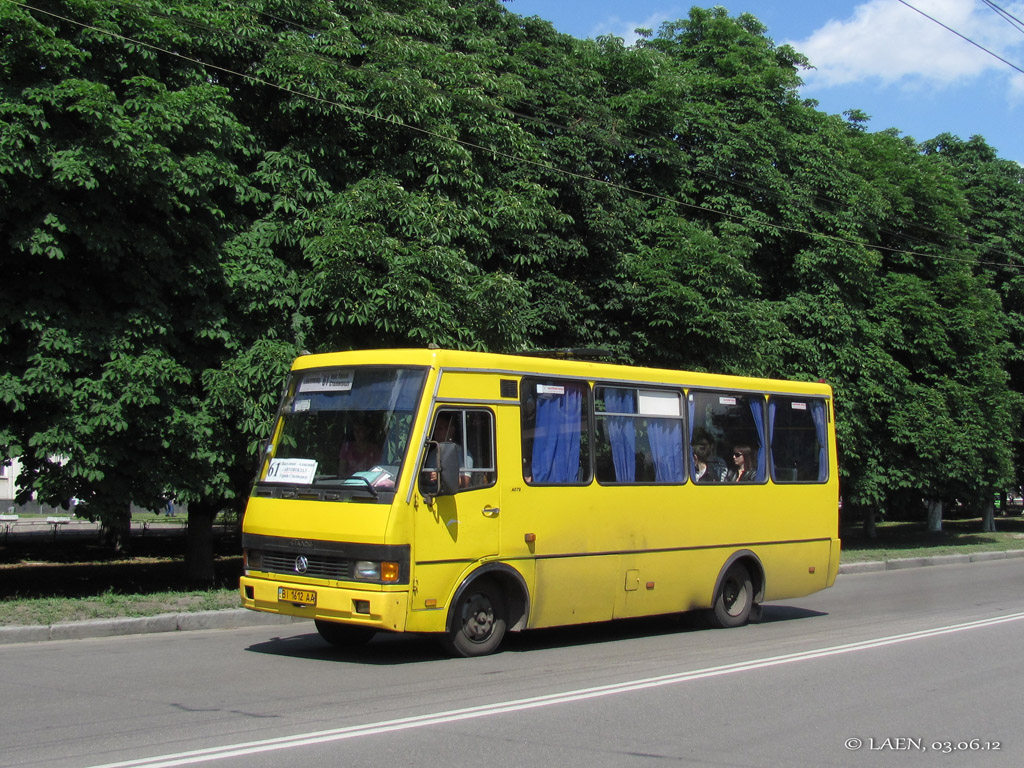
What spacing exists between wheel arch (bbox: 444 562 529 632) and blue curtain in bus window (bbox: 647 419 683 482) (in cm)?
241

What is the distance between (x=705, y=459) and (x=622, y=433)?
1550 mm

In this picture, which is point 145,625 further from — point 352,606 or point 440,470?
point 440,470

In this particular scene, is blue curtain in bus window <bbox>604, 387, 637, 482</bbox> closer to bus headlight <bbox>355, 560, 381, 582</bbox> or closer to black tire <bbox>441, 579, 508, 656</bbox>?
black tire <bbox>441, 579, 508, 656</bbox>

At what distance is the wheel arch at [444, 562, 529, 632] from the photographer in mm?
9680

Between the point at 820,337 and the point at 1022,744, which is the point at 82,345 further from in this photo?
the point at 820,337

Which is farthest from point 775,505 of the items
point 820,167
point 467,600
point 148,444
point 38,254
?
point 820,167

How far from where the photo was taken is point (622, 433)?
11258 mm

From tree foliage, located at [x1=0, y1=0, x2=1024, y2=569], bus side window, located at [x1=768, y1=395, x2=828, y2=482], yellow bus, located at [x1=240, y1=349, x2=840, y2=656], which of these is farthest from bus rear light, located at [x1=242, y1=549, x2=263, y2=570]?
bus side window, located at [x1=768, y1=395, x2=828, y2=482]

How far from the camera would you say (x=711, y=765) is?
593 centimetres

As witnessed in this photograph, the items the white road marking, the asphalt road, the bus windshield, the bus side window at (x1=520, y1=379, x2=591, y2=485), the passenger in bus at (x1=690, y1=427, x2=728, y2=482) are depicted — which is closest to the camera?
the white road marking

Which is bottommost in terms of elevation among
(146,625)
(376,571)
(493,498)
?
(146,625)

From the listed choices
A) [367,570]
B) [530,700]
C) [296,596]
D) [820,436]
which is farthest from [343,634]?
[820,436]

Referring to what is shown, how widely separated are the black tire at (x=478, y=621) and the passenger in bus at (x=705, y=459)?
10.8ft

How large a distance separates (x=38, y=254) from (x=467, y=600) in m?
7.17
